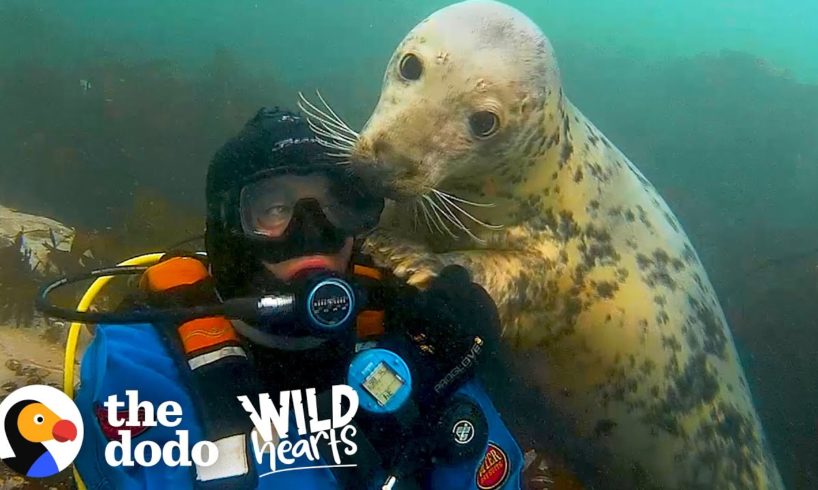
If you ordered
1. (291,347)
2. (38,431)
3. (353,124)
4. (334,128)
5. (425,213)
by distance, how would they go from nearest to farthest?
(38,431) < (291,347) < (334,128) < (425,213) < (353,124)

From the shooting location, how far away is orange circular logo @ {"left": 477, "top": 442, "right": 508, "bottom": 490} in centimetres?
182

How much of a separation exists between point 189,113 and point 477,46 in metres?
7.72

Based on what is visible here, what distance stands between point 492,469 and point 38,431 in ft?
3.59

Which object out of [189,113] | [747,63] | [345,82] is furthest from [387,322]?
[747,63]

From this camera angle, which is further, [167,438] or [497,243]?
[497,243]

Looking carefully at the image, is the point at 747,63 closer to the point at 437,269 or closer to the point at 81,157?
the point at 81,157

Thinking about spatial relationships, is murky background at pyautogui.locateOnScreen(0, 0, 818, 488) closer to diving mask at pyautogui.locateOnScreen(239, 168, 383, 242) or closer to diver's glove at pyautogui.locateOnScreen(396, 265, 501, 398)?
diving mask at pyautogui.locateOnScreen(239, 168, 383, 242)

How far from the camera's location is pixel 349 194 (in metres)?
2.02

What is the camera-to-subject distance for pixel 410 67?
91.0 inches

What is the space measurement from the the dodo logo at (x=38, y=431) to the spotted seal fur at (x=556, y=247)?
3.35 ft

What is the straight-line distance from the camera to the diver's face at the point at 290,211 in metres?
1.79

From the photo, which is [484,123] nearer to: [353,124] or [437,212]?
[437,212]

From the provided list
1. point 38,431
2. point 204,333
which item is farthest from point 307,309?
point 38,431

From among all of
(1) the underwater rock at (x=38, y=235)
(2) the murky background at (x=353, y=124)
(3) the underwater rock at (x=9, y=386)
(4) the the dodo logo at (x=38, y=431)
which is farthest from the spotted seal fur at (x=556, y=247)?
(1) the underwater rock at (x=38, y=235)
